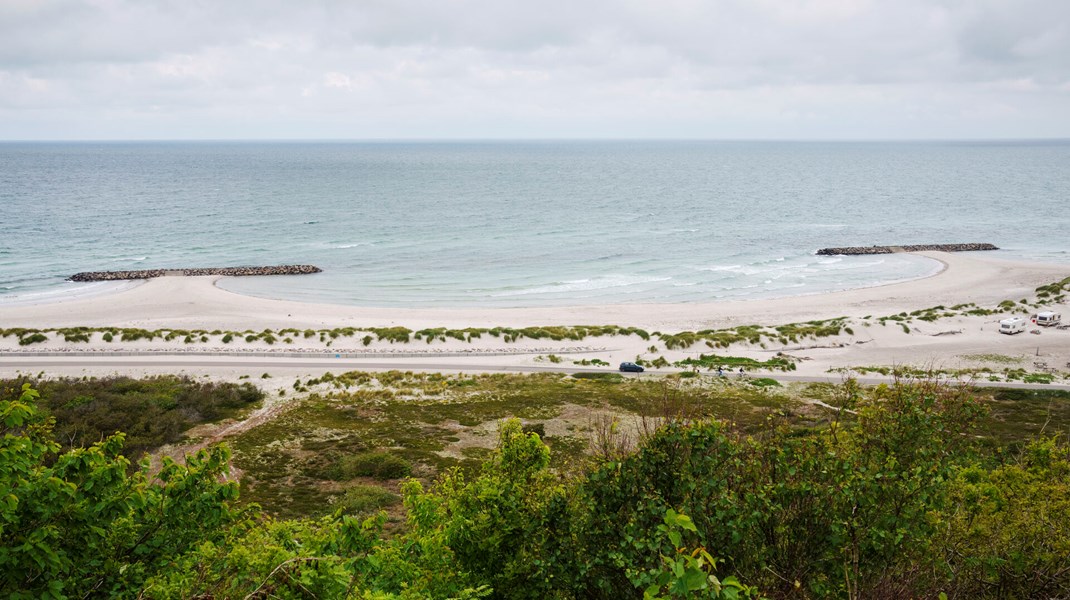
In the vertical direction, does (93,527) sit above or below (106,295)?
above

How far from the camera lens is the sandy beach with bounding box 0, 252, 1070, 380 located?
5381 centimetres

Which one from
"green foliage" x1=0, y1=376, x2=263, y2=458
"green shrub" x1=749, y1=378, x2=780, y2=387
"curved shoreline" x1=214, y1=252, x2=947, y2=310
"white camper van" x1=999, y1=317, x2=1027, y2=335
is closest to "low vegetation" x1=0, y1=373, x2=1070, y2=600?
"green foliage" x1=0, y1=376, x2=263, y2=458

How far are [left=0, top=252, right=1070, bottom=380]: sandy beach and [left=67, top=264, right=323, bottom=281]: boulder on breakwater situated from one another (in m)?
3.82

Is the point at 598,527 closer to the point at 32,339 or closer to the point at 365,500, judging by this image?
the point at 365,500

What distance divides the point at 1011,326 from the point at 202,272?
87.4m

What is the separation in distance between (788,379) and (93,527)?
45.3 meters

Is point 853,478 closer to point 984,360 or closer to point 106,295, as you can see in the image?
point 984,360

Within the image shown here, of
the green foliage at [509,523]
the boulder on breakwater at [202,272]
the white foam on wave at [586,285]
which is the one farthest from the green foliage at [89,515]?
the boulder on breakwater at [202,272]

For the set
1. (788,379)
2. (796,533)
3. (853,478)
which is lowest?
(788,379)

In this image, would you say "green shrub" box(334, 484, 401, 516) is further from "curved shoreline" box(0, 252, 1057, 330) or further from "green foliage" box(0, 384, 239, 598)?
"curved shoreline" box(0, 252, 1057, 330)

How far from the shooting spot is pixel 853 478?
1059cm

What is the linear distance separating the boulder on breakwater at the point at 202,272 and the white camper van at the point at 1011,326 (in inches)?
2916

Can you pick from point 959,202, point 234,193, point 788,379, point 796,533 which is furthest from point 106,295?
point 959,202

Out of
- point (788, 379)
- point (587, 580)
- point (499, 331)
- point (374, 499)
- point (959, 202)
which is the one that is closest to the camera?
point (587, 580)
